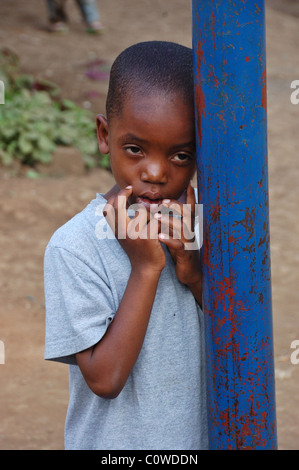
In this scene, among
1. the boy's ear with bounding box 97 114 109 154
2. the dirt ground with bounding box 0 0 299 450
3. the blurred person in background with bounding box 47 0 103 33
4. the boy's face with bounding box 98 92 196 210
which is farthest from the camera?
the blurred person in background with bounding box 47 0 103 33

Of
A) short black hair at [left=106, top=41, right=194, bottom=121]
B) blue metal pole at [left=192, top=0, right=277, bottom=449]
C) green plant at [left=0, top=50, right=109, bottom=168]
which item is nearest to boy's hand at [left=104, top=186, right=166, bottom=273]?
blue metal pole at [left=192, top=0, right=277, bottom=449]

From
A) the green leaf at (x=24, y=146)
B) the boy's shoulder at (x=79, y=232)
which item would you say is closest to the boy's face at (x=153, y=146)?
the boy's shoulder at (x=79, y=232)

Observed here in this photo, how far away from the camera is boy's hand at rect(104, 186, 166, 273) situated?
1333 millimetres

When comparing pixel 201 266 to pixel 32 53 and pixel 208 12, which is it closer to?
pixel 208 12

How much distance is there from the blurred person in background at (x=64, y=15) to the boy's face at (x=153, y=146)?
854 cm

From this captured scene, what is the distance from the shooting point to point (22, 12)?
33.1ft

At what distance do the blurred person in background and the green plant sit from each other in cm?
299

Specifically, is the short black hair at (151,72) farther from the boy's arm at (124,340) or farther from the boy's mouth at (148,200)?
the boy's arm at (124,340)

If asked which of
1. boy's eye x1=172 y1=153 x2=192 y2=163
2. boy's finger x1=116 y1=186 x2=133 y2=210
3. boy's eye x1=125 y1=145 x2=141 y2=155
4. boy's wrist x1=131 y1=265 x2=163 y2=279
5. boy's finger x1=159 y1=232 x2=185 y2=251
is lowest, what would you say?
boy's wrist x1=131 y1=265 x2=163 y2=279

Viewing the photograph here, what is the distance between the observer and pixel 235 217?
124 cm

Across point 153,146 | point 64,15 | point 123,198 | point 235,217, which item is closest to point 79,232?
point 123,198

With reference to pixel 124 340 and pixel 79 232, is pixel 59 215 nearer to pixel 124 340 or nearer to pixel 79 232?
pixel 79 232

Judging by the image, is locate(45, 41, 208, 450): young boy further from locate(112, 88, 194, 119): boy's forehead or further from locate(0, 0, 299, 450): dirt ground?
locate(0, 0, 299, 450): dirt ground

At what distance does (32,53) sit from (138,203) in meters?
7.36
